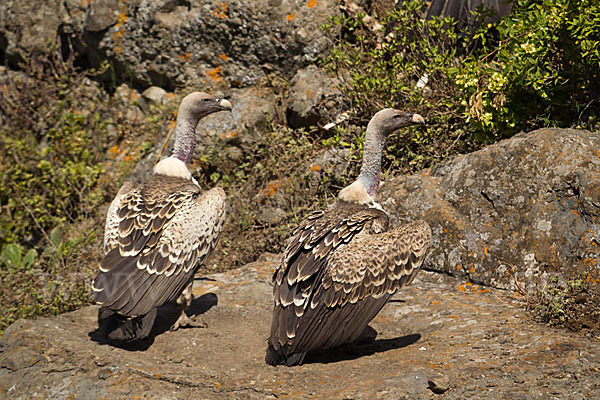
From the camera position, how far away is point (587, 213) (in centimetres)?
558

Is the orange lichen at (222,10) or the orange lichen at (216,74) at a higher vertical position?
the orange lichen at (222,10)

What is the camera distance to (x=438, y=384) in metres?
4.09

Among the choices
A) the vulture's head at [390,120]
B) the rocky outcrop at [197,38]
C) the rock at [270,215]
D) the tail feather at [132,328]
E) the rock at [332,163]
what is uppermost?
the rocky outcrop at [197,38]

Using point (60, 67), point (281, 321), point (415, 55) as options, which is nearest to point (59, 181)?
point (60, 67)

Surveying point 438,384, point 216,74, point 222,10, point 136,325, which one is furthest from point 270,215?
point 438,384

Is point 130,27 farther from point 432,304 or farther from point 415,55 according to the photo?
point 432,304

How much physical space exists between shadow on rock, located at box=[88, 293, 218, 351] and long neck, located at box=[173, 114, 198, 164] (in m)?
1.58

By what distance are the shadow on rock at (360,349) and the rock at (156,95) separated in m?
6.75

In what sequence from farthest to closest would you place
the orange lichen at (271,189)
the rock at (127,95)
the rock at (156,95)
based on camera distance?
the rock at (127,95)
the rock at (156,95)
the orange lichen at (271,189)

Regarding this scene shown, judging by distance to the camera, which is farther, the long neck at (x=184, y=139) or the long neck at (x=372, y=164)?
the long neck at (x=184, y=139)

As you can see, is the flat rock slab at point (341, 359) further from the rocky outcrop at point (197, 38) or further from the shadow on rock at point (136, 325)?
the rocky outcrop at point (197, 38)

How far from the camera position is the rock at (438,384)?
13.4 ft

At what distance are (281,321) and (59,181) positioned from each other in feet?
21.3

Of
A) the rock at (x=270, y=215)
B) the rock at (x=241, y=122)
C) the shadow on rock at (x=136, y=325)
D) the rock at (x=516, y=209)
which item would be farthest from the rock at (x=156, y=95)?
the rock at (x=516, y=209)
